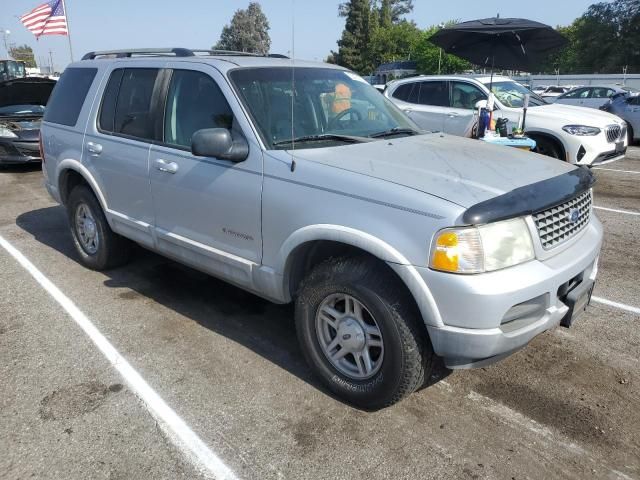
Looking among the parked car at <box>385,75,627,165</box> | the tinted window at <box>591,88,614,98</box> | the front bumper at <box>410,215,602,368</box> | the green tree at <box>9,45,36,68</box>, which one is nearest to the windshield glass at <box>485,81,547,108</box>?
the parked car at <box>385,75,627,165</box>

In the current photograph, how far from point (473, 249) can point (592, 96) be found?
721 inches

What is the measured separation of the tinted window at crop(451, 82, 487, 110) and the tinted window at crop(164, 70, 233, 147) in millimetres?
6957

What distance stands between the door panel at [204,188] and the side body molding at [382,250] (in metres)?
0.42

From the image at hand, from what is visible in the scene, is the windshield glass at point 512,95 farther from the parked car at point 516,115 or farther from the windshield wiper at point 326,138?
the windshield wiper at point 326,138

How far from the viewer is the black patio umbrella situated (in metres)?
8.77

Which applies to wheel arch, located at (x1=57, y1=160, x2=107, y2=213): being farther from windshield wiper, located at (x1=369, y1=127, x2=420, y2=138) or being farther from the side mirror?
windshield wiper, located at (x1=369, y1=127, x2=420, y2=138)

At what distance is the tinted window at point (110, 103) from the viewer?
4.49 meters

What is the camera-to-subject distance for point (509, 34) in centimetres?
909

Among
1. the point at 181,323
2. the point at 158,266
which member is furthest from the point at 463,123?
the point at 181,323

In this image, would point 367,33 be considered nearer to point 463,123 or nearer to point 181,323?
point 463,123

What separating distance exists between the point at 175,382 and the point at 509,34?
838cm

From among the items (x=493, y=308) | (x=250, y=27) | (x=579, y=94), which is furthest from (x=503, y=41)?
(x=250, y=27)

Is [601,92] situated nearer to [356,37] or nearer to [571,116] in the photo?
[571,116]

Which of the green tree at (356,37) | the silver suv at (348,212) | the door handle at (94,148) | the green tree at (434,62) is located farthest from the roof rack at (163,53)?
the green tree at (356,37)
